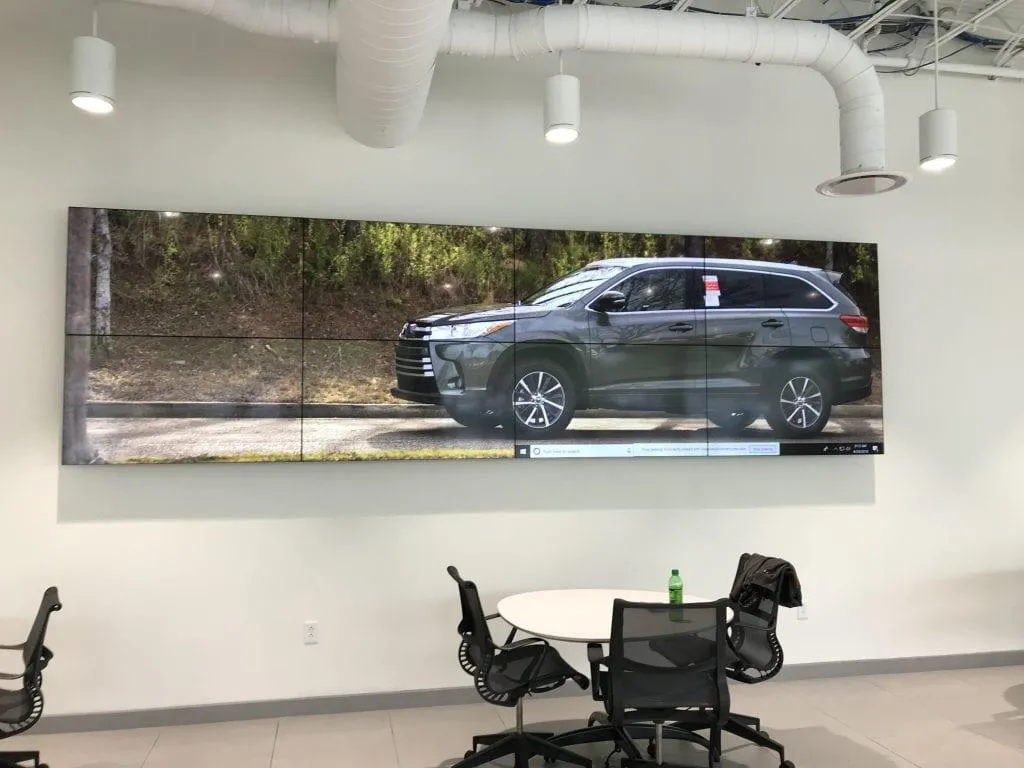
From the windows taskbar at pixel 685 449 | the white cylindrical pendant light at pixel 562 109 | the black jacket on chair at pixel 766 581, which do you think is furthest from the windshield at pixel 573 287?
the black jacket on chair at pixel 766 581

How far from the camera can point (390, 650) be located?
4625 mm

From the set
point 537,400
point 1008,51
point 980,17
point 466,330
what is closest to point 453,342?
point 466,330

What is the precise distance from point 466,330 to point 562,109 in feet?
4.45

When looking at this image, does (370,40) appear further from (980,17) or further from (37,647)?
(980,17)

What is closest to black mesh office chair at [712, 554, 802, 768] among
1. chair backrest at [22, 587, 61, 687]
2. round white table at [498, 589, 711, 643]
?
round white table at [498, 589, 711, 643]

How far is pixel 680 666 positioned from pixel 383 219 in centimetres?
292

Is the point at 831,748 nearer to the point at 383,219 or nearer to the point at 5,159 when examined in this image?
the point at 383,219

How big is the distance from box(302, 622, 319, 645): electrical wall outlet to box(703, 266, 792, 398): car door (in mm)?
2689

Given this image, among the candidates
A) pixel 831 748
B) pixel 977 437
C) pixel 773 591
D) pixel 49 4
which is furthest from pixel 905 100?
pixel 49 4

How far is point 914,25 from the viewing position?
539 centimetres

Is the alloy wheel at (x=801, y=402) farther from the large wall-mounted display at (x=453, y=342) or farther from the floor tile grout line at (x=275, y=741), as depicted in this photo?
the floor tile grout line at (x=275, y=741)

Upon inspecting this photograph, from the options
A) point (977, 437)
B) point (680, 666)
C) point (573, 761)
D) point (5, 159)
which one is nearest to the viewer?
point (680, 666)

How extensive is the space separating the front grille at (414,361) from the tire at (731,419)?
1.72 meters

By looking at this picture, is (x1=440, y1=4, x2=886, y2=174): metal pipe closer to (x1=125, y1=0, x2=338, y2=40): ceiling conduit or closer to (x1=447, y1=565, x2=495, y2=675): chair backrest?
(x1=125, y1=0, x2=338, y2=40): ceiling conduit
